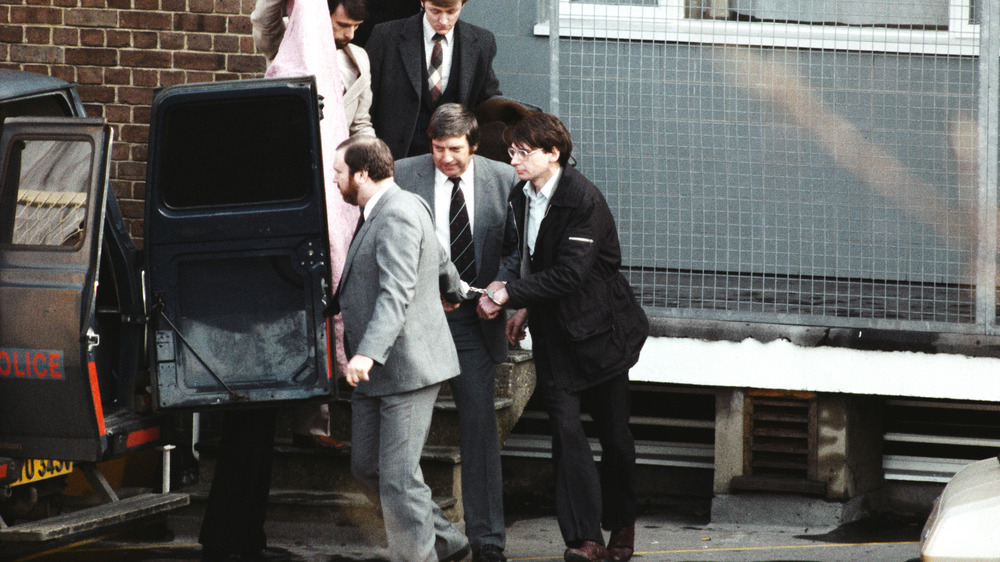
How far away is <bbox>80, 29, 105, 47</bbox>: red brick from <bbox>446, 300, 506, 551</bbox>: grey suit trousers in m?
3.00

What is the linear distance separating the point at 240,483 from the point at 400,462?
3.07 ft

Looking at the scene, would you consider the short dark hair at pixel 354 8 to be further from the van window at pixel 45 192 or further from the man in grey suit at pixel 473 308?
the van window at pixel 45 192

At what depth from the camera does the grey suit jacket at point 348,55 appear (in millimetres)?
6441

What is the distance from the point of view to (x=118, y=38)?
7.65m

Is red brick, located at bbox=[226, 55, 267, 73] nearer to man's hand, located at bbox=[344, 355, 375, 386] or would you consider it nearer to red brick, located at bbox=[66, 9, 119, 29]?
red brick, located at bbox=[66, 9, 119, 29]

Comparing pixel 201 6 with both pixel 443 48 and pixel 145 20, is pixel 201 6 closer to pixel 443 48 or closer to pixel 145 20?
pixel 145 20

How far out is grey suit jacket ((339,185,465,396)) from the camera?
5312mm

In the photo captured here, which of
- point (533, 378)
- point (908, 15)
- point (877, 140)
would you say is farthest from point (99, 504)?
point (908, 15)

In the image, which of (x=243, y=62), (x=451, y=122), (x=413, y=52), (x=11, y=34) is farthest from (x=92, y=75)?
(x=451, y=122)

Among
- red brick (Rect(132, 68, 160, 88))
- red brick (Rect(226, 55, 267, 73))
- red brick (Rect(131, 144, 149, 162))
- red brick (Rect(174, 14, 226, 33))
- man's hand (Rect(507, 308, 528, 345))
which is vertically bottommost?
man's hand (Rect(507, 308, 528, 345))

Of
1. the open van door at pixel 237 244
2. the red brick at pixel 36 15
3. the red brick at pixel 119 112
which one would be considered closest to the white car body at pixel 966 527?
the open van door at pixel 237 244

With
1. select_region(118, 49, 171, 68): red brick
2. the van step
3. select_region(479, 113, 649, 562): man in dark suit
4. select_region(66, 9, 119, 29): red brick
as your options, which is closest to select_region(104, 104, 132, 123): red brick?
select_region(118, 49, 171, 68): red brick

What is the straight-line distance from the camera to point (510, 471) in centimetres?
786

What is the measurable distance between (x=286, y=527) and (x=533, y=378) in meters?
1.53
